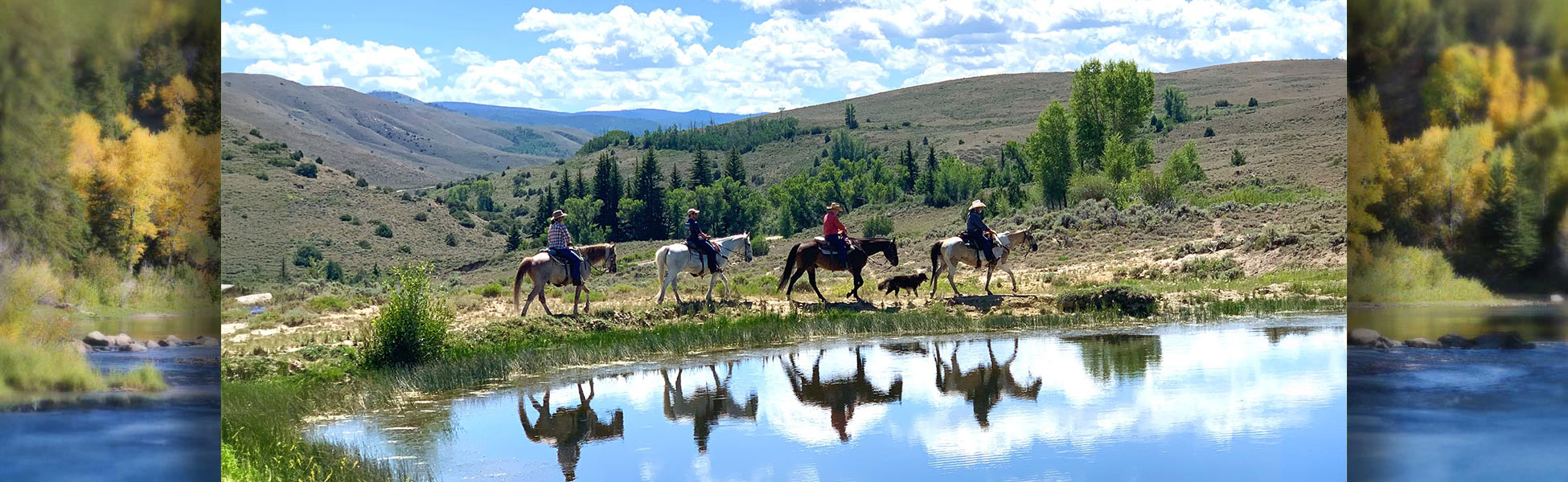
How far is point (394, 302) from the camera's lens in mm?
16531

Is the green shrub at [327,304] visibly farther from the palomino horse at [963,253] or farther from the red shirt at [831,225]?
the palomino horse at [963,253]

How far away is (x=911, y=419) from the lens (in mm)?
12375

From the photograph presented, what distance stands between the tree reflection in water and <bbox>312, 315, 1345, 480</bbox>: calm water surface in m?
Answer: 0.05

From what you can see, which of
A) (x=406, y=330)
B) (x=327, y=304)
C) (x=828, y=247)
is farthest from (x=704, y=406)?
(x=327, y=304)

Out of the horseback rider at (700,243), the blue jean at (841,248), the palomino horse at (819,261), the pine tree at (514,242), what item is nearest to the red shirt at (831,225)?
the blue jean at (841,248)

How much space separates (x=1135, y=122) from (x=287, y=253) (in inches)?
1799

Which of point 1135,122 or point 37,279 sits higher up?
→ point 1135,122

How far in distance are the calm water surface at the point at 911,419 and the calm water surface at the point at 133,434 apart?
5050mm

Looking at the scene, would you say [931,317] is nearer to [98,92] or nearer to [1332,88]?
[98,92]

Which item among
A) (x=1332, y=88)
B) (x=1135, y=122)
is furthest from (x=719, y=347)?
(x=1332, y=88)

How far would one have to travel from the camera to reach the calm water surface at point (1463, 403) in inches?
189

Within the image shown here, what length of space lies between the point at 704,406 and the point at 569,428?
5.83ft

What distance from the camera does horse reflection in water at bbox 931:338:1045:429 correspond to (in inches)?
519

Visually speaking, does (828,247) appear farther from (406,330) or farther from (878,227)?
(878,227)
